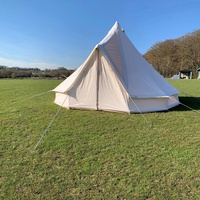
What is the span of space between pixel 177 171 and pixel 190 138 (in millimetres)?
1532

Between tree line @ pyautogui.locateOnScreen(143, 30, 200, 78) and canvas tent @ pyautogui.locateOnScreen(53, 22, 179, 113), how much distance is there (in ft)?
129

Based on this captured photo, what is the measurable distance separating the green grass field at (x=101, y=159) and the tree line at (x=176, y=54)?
136 ft

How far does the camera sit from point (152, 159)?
3.28m

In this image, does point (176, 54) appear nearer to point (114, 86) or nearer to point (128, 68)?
point (128, 68)

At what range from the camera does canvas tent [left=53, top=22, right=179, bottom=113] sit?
6.14 metres

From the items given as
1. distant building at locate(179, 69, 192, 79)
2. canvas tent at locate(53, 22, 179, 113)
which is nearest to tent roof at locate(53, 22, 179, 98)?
canvas tent at locate(53, 22, 179, 113)

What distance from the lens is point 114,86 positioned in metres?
6.23

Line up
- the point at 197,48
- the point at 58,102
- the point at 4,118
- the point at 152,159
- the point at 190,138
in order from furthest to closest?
the point at 197,48, the point at 58,102, the point at 4,118, the point at 190,138, the point at 152,159

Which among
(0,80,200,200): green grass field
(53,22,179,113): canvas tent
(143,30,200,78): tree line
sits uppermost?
(143,30,200,78): tree line

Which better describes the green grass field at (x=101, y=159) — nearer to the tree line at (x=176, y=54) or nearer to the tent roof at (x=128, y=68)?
the tent roof at (x=128, y=68)

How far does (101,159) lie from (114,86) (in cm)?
335

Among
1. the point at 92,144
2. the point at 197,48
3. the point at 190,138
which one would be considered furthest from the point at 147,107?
the point at 197,48

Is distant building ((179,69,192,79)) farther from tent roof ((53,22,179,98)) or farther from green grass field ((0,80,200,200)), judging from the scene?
green grass field ((0,80,200,200))

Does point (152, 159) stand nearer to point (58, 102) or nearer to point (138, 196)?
point (138, 196)
